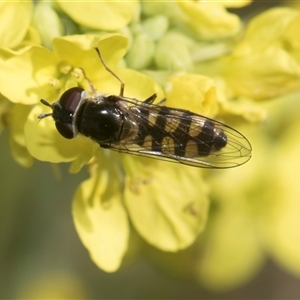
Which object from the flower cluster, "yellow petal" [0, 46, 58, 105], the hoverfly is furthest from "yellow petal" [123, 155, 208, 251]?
"yellow petal" [0, 46, 58, 105]

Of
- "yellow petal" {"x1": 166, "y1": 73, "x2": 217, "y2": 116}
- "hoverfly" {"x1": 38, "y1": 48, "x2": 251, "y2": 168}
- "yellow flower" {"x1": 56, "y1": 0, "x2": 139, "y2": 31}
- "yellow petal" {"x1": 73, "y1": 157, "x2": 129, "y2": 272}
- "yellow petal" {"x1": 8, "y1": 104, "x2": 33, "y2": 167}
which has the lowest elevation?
"yellow petal" {"x1": 73, "y1": 157, "x2": 129, "y2": 272}

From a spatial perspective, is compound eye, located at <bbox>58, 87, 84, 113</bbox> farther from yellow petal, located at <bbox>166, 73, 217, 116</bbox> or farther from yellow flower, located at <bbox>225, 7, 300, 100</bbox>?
yellow flower, located at <bbox>225, 7, 300, 100</bbox>

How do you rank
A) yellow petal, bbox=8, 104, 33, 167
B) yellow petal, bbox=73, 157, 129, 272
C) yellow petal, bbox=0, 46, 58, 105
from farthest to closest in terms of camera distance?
yellow petal, bbox=73, 157, 129, 272 < yellow petal, bbox=8, 104, 33, 167 < yellow petal, bbox=0, 46, 58, 105

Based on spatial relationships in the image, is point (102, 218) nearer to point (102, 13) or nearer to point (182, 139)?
point (182, 139)

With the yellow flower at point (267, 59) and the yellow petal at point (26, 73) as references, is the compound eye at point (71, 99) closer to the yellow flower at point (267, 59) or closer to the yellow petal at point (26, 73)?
the yellow petal at point (26, 73)

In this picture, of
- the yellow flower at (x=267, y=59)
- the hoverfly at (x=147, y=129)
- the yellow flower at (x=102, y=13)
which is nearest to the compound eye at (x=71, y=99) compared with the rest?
the hoverfly at (x=147, y=129)

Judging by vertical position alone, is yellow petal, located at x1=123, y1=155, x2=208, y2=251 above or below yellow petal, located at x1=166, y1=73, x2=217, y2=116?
below

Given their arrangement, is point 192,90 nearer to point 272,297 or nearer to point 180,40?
point 180,40
